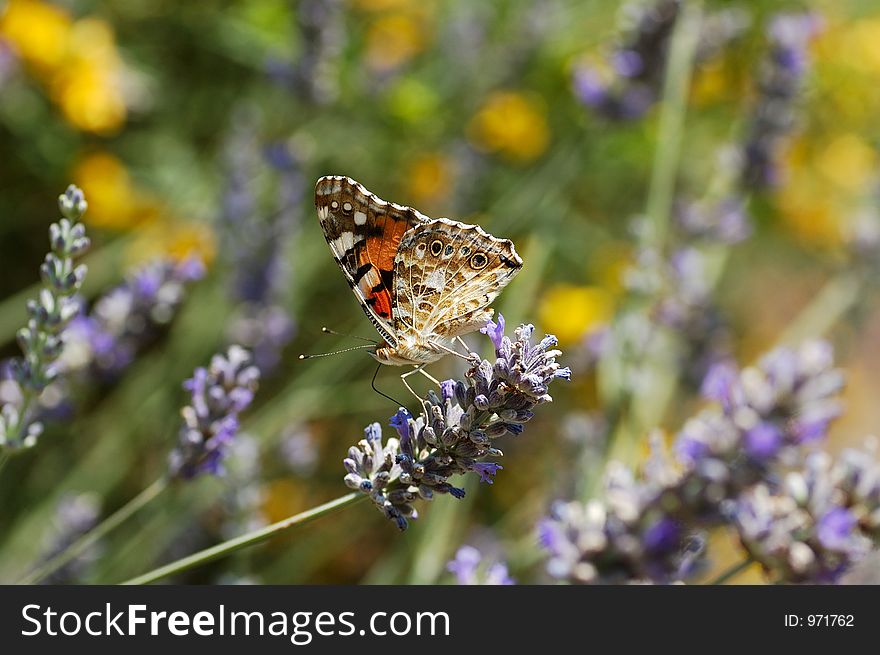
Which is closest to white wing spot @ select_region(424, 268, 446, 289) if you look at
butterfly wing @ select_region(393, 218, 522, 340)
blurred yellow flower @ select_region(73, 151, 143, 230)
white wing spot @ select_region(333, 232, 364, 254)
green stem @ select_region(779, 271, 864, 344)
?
butterfly wing @ select_region(393, 218, 522, 340)

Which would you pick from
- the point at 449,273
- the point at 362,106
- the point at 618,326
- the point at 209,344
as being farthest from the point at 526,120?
the point at 449,273

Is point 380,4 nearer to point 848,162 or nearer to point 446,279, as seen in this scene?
point 848,162

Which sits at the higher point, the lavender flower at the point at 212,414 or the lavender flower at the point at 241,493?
the lavender flower at the point at 241,493

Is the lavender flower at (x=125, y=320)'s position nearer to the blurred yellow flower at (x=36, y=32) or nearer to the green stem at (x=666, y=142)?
the green stem at (x=666, y=142)

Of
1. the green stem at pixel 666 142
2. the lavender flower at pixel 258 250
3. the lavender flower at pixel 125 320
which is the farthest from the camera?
the lavender flower at pixel 258 250

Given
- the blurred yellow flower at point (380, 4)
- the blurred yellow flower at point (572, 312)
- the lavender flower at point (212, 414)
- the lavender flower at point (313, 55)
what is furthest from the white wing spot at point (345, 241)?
the blurred yellow flower at point (380, 4)

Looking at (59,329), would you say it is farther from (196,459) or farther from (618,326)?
(618,326)

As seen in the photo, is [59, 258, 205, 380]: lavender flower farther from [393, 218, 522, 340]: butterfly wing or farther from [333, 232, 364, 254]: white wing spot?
[393, 218, 522, 340]: butterfly wing
